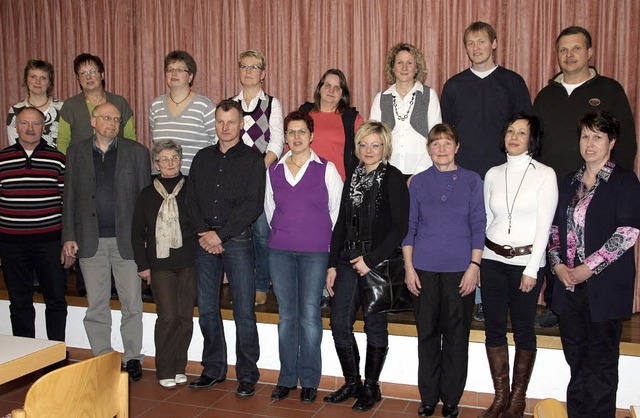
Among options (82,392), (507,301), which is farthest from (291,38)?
(82,392)

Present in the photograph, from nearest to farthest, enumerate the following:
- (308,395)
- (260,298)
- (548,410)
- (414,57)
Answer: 1. (548,410)
2. (308,395)
3. (414,57)
4. (260,298)

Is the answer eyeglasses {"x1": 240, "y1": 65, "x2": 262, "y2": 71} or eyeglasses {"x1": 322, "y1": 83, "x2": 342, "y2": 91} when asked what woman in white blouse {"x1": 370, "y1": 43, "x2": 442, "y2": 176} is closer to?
eyeglasses {"x1": 322, "y1": 83, "x2": 342, "y2": 91}

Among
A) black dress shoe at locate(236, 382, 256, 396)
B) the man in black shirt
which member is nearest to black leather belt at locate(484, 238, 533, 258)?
the man in black shirt

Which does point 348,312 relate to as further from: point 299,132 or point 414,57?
point 414,57

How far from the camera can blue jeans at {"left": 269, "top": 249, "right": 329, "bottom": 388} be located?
3334 mm

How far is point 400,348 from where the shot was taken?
362 centimetres

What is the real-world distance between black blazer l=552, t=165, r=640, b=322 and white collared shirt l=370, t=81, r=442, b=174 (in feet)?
3.47

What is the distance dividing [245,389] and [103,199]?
1.44 m

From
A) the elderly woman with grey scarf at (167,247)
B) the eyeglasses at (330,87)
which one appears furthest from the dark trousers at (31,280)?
the eyeglasses at (330,87)

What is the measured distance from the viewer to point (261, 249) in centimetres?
396

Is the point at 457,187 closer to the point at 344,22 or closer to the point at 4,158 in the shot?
the point at 344,22

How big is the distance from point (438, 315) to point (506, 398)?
1.85 ft

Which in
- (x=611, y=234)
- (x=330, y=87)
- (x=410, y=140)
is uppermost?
(x=330, y=87)

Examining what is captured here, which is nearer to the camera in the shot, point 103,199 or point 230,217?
point 230,217
